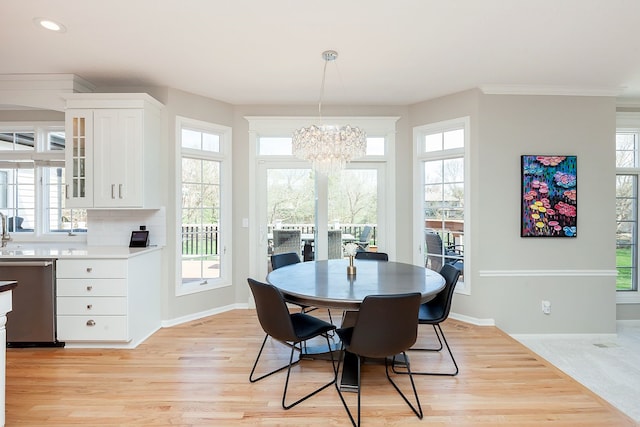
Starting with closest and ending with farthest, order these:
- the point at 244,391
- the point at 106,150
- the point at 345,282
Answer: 1. the point at 244,391
2. the point at 345,282
3. the point at 106,150

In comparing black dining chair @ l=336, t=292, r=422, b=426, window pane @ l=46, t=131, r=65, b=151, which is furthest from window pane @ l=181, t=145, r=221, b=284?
black dining chair @ l=336, t=292, r=422, b=426

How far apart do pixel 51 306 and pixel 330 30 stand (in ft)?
11.0

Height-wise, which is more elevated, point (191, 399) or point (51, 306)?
point (51, 306)

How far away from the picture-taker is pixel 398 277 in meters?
2.54

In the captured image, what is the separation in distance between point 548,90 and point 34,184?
610 cm

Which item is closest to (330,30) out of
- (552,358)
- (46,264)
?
(46,264)

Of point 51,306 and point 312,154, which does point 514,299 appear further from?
point 51,306

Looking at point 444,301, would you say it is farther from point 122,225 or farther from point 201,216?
point 122,225

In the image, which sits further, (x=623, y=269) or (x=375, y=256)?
(x=623, y=269)

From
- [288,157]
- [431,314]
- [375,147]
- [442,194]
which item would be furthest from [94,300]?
[442,194]

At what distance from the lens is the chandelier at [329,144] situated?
2809 millimetres

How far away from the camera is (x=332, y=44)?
2.67 m

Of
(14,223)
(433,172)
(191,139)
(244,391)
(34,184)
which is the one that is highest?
(191,139)

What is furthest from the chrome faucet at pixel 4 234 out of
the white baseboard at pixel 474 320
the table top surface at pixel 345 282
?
the white baseboard at pixel 474 320
